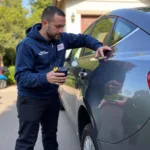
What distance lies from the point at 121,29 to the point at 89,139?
3.17 feet

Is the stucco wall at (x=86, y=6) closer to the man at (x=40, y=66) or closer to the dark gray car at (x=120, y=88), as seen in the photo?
the man at (x=40, y=66)

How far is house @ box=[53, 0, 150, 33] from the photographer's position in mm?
10188

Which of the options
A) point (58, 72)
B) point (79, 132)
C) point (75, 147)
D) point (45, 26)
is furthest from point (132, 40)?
point (75, 147)

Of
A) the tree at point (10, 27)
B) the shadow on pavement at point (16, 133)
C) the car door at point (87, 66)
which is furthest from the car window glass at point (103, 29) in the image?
the tree at point (10, 27)

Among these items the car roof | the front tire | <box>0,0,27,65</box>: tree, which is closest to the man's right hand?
the front tire

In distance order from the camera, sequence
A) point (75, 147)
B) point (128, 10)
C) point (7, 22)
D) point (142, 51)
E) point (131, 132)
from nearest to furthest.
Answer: point (131, 132) → point (142, 51) → point (128, 10) → point (75, 147) → point (7, 22)

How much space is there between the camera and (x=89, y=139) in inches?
102

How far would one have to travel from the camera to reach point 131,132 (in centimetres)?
186

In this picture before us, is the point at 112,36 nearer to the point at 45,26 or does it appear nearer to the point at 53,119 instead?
the point at 45,26

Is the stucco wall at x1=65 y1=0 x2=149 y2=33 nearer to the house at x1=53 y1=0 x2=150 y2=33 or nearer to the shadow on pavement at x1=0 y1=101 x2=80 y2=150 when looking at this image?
the house at x1=53 y1=0 x2=150 y2=33

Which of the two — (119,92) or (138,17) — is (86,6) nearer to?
(138,17)

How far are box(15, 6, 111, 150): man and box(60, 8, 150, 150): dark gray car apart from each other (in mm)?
197

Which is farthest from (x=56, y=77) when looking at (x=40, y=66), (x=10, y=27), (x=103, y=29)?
(x=10, y=27)

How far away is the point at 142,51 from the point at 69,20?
334 inches
